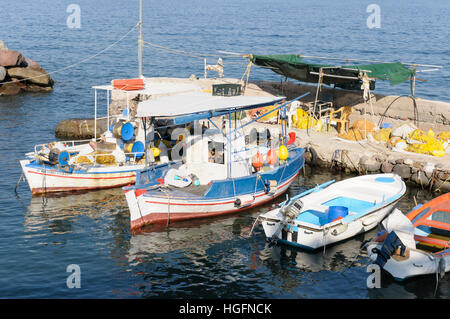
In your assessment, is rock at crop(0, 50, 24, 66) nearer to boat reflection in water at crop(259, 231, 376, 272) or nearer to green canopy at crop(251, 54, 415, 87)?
green canopy at crop(251, 54, 415, 87)

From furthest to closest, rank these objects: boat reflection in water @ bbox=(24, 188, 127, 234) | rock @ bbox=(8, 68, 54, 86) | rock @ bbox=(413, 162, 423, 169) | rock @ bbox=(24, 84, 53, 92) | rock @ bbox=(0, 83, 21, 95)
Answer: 1. rock @ bbox=(24, 84, 53, 92)
2. rock @ bbox=(8, 68, 54, 86)
3. rock @ bbox=(0, 83, 21, 95)
4. rock @ bbox=(413, 162, 423, 169)
5. boat reflection in water @ bbox=(24, 188, 127, 234)

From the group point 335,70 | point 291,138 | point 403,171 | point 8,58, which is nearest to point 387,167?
point 403,171

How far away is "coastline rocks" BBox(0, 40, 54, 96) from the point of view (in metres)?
48.1

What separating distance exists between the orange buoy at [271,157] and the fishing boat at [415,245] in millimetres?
6850

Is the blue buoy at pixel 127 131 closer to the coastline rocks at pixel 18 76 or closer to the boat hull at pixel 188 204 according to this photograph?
the boat hull at pixel 188 204

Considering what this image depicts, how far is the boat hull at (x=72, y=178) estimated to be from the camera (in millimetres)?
25922

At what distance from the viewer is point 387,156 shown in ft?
92.3

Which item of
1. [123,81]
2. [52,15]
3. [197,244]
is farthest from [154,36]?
[197,244]

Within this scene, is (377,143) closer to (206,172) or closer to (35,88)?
(206,172)

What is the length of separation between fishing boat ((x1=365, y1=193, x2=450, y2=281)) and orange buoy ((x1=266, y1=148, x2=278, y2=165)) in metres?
6.85

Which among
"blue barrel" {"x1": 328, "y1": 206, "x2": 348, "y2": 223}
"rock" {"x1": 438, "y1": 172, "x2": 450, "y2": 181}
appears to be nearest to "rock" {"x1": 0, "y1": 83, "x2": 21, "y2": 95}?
"blue barrel" {"x1": 328, "y1": 206, "x2": 348, "y2": 223}

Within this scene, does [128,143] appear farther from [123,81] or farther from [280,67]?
[280,67]

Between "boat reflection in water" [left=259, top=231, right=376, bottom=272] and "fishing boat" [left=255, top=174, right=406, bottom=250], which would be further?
"fishing boat" [left=255, top=174, right=406, bottom=250]

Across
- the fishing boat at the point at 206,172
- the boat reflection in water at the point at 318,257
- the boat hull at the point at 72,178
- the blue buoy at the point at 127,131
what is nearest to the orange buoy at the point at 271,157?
the fishing boat at the point at 206,172
